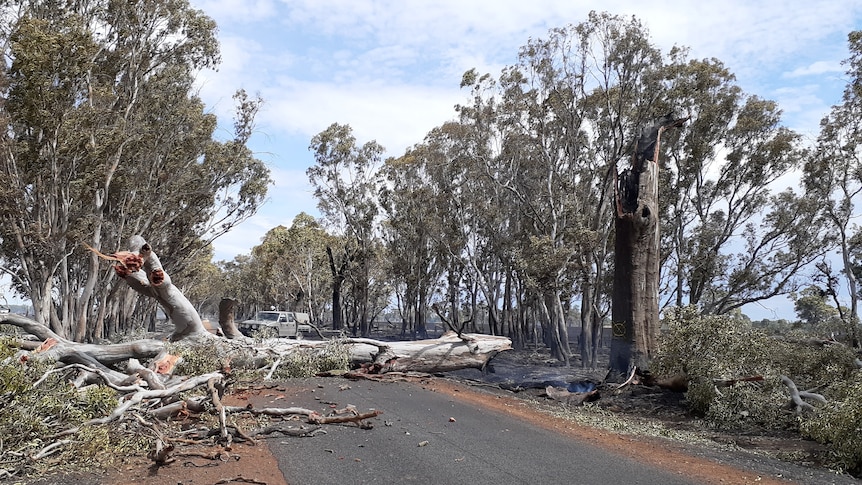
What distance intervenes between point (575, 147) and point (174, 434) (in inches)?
871

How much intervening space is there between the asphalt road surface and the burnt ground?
0.42m

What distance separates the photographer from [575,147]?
2612 cm

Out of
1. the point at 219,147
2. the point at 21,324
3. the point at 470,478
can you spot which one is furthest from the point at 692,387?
the point at 219,147

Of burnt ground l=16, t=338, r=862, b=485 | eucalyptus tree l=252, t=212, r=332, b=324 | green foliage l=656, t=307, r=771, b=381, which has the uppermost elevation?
eucalyptus tree l=252, t=212, r=332, b=324

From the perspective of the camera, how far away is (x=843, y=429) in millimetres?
7480

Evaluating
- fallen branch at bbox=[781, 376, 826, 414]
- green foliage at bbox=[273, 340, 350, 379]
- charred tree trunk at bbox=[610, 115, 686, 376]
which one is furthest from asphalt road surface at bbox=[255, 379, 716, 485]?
charred tree trunk at bbox=[610, 115, 686, 376]

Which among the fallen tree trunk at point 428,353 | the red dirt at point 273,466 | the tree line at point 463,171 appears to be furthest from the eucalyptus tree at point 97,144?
the red dirt at point 273,466

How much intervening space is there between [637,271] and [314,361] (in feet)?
25.7

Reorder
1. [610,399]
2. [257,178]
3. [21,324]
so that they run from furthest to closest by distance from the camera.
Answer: [257,178] < [610,399] < [21,324]

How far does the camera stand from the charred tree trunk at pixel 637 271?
1405 centimetres

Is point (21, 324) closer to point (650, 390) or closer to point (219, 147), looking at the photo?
point (650, 390)

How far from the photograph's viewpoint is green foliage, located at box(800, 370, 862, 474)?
725 cm

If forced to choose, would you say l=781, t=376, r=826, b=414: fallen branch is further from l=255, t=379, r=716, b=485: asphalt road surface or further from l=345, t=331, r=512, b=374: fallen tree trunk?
l=345, t=331, r=512, b=374: fallen tree trunk

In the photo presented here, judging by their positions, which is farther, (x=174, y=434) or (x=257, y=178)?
(x=257, y=178)
